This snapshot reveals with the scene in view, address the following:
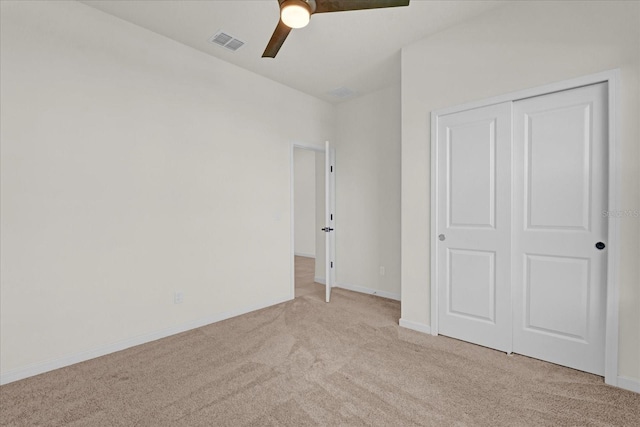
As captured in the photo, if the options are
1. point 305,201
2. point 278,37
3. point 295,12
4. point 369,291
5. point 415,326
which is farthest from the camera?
point 305,201

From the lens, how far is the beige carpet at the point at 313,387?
1774mm

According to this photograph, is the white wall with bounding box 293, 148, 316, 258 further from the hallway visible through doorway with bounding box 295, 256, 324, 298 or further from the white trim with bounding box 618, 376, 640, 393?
the white trim with bounding box 618, 376, 640, 393

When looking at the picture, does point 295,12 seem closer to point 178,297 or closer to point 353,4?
point 353,4

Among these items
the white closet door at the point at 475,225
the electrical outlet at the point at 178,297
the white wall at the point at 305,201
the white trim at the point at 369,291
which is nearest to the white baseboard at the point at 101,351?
the electrical outlet at the point at 178,297

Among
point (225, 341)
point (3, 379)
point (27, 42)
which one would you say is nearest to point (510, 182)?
point (225, 341)

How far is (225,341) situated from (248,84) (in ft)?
9.52

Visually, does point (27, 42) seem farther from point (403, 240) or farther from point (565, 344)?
point (565, 344)

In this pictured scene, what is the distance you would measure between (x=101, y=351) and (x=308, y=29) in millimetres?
3389

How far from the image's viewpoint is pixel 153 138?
287 cm

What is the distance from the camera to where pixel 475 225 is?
2736 mm

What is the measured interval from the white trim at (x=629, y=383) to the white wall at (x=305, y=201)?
634cm

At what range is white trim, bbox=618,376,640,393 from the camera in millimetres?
1994

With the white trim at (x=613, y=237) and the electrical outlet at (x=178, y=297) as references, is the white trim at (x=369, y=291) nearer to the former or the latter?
the white trim at (x=613, y=237)

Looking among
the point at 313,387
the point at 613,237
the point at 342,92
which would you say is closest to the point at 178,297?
the point at 313,387
